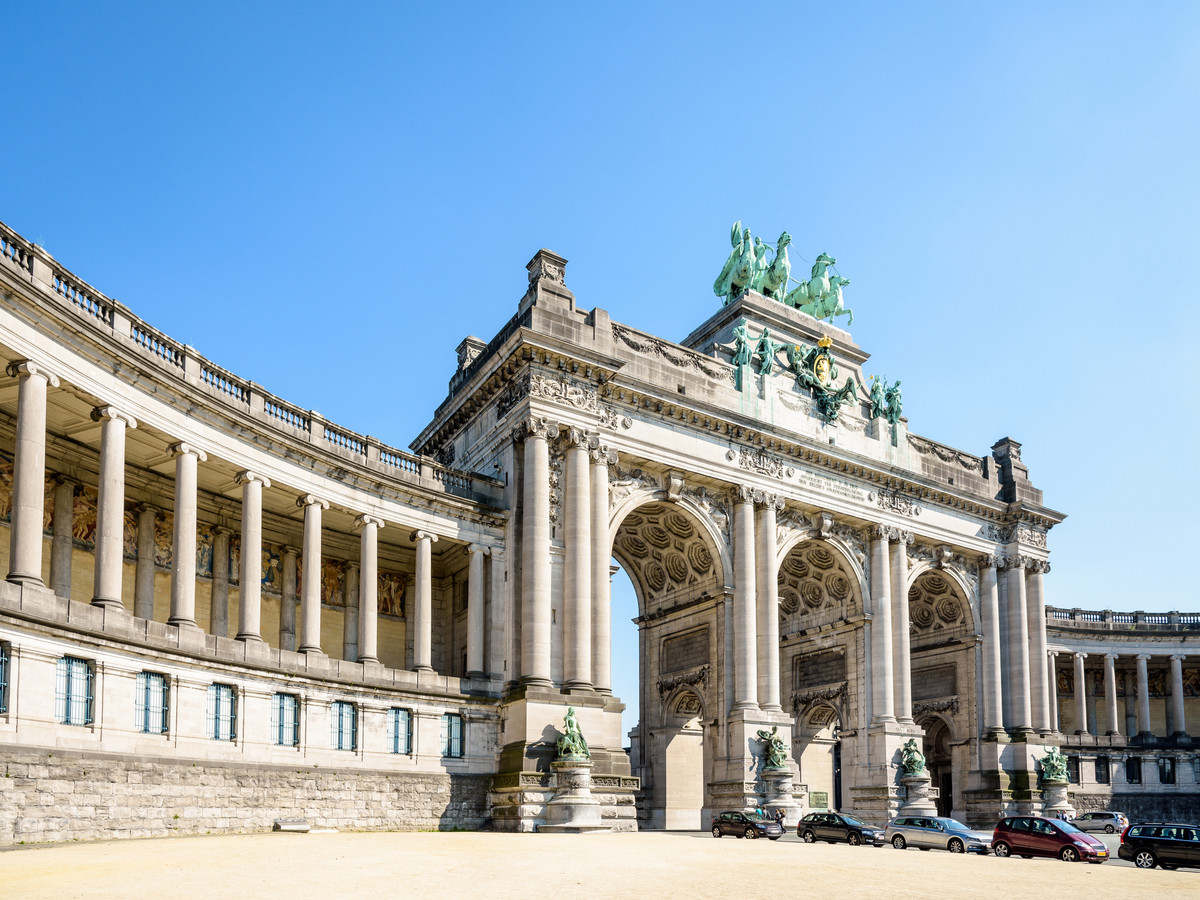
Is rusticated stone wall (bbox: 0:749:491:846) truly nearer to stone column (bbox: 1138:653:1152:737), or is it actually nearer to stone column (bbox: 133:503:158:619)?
stone column (bbox: 133:503:158:619)

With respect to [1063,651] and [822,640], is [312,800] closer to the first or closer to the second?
[822,640]

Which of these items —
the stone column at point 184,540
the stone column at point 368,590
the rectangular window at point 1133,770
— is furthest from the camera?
the rectangular window at point 1133,770

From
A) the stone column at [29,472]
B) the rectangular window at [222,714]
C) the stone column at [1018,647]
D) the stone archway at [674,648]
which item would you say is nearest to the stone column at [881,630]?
the stone archway at [674,648]

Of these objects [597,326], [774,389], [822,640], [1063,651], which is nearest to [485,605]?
[597,326]

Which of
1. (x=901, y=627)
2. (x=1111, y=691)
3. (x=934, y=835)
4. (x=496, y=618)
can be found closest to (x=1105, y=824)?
(x=901, y=627)

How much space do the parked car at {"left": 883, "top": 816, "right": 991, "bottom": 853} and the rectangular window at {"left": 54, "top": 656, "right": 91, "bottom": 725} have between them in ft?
88.2

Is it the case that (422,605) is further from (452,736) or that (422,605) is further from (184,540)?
(184,540)

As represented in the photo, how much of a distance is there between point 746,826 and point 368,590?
54.7 ft

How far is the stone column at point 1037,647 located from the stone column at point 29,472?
5215 cm

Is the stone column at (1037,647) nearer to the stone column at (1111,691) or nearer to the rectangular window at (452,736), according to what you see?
the stone column at (1111,691)

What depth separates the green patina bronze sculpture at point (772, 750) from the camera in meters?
47.6

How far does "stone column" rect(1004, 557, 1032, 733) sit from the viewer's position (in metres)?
61.8

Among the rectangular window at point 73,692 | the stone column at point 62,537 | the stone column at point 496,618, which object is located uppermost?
the stone column at point 62,537

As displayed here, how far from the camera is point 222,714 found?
3591 centimetres
